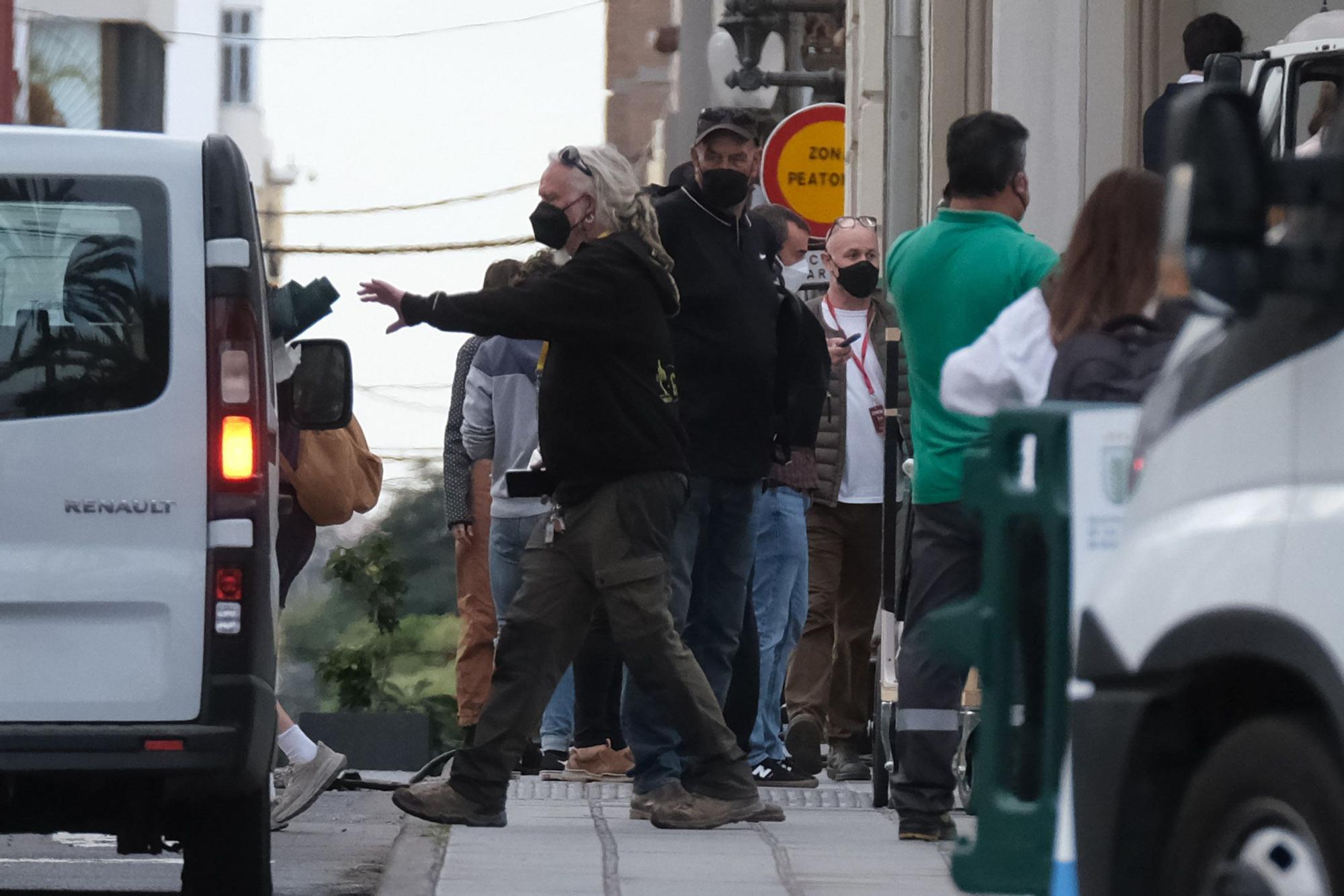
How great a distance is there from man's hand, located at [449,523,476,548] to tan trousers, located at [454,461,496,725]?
0.7 inches

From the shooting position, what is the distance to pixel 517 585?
35.6 ft

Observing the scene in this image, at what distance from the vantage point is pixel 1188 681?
4051 mm

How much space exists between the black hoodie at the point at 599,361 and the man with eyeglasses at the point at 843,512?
2.49m

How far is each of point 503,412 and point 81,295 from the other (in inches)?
189

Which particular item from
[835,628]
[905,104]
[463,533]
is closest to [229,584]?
[835,628]

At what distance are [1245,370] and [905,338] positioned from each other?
409 cm

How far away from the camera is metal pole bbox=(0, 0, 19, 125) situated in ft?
66.7

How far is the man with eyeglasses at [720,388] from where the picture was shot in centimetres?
895

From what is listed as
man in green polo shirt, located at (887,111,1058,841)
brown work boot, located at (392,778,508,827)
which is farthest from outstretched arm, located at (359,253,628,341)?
brown work boot, located at (392,778,508,827)

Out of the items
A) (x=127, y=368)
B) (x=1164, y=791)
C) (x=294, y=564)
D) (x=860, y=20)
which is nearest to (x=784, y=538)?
(x=294, y=564)

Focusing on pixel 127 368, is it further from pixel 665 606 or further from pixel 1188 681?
pixel 1188 681

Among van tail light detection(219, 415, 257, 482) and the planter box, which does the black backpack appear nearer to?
van tail light detection(219, 415, 257, 482)

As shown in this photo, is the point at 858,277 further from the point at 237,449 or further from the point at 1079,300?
the point at 237,449

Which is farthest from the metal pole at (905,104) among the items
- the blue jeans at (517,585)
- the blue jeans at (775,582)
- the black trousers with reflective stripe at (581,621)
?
the black trousers with reflective stripe at (581,621)
